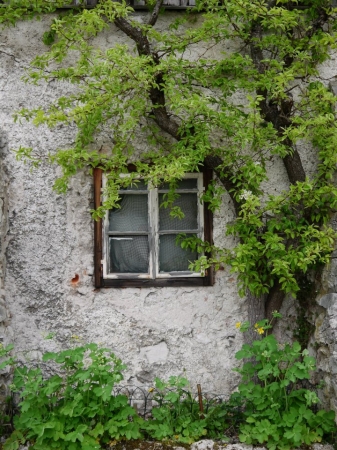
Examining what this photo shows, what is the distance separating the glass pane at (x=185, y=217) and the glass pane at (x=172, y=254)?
0.09m

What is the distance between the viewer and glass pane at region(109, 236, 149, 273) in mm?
4723

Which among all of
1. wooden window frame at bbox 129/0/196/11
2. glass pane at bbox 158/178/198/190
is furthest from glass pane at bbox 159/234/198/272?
wooden window frame at bbox 129/0/196/11

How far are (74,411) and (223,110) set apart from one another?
240 centimetres

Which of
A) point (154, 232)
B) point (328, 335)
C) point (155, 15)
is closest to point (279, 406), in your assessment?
point (328, 335)

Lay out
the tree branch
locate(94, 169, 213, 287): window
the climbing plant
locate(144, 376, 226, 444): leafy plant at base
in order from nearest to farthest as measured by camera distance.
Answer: locate(144, 376, 226, 444): leafy plant at base < the climbing plant < the tree branch < locate(94, 169, 213, 287): window

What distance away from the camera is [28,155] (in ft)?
13.8

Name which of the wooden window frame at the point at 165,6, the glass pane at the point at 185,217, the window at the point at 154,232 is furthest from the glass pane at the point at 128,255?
the wooden window frame at the point at 165,6

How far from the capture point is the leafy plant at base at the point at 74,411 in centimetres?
380

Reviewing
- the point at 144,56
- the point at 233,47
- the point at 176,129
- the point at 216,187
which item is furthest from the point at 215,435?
the point at 233,47

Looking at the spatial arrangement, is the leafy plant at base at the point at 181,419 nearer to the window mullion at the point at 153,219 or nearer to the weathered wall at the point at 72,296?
the weathered wall at the point at 72,296

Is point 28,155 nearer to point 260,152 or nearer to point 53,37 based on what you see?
point 53,37

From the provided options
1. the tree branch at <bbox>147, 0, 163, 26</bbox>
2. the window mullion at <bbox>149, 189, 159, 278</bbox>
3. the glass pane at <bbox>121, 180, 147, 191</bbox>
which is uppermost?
the tree branch at <bbox>147, 0, 163, 26</bbox>

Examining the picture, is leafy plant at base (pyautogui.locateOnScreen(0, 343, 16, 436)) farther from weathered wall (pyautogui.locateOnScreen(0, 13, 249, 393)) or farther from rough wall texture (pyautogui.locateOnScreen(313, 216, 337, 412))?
rough wall texture (pyautogui.locateOnScreen(313, 216, 337, 412))

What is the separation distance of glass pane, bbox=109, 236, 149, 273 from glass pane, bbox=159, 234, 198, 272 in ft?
0.46
